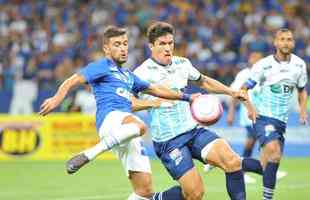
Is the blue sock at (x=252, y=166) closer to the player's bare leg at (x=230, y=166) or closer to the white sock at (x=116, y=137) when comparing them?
the player's bare leg at (x=230, y=166)

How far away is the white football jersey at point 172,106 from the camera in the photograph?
9047 millimetres

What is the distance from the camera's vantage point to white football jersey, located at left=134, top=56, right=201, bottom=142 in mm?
9047

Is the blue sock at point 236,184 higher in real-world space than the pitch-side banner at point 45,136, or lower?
higher

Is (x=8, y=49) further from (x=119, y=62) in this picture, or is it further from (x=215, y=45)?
(x=119, y=62)

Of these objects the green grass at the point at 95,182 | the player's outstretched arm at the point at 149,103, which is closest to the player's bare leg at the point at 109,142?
the player's outstretched arm at the point at 149,103

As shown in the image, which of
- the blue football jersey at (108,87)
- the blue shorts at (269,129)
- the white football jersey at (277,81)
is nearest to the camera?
the blue football jersey at (108,87)

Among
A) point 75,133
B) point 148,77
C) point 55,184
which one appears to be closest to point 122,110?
point 148,77

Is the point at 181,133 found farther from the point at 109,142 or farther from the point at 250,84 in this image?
the point at 250,84

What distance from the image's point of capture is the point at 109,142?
816 cm

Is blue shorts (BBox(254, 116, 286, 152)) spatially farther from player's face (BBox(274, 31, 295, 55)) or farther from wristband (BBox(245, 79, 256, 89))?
player's face (BBox(274, 31, 295, 55))

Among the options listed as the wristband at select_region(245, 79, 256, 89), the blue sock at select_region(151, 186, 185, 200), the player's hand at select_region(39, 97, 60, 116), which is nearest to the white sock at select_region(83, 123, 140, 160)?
the player's hand at select_region(39, 97, 60, 116)

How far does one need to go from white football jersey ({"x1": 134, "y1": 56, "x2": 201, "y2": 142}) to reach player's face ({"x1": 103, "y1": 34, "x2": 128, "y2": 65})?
1.79 feet

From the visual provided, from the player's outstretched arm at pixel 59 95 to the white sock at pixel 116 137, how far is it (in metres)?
0.53

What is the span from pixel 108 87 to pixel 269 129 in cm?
277
